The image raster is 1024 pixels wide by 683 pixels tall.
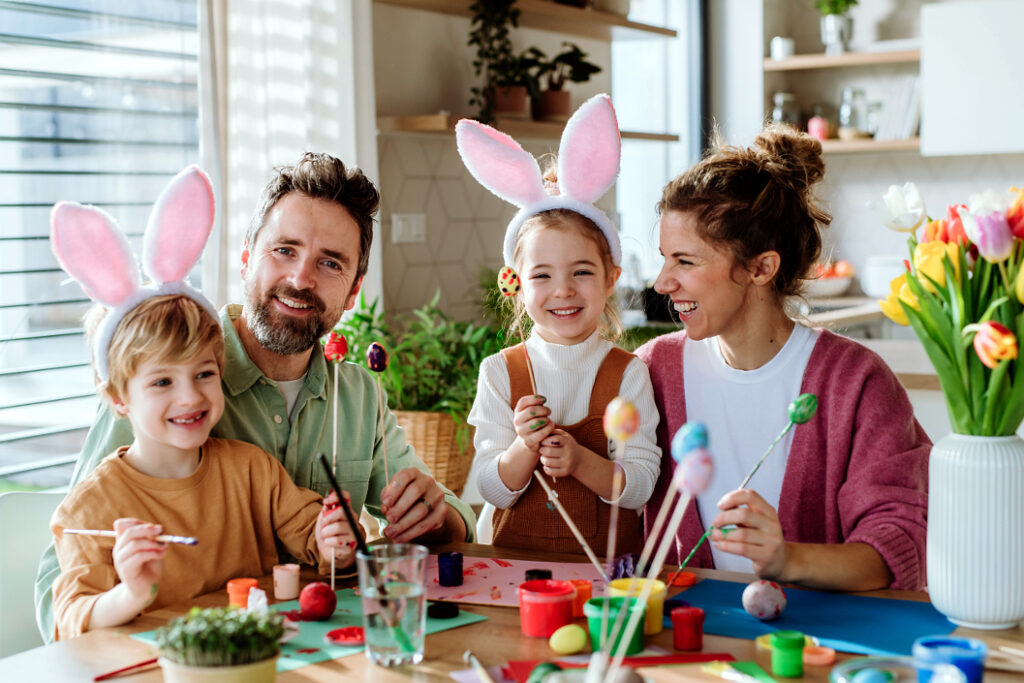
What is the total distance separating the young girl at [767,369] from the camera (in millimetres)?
1742

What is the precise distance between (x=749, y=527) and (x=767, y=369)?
47cm

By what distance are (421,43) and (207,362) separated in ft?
8.49

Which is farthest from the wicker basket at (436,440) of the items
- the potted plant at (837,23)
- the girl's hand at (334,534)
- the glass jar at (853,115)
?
the potted plant at (837,23)

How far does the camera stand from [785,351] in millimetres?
1889

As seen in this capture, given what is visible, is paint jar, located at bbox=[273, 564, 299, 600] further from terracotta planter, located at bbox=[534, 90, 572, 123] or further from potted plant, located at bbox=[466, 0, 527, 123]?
terracotta planter, located at bbox=[534, 90, 572, 123]

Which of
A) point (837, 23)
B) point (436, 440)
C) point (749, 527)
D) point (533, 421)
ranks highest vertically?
point (837, 23)

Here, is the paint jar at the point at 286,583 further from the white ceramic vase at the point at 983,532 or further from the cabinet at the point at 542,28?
A: the cabinet at the point at 542,28

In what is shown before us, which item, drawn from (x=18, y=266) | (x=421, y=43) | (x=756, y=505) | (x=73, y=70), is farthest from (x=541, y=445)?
(x=421, y=43)

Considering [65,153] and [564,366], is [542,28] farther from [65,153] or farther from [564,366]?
[564,366]

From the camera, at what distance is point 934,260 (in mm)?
1409

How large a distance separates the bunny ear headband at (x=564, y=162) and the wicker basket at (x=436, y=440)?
1.22 metres

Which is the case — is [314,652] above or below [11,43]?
below

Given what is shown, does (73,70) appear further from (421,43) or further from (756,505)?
(756,505)

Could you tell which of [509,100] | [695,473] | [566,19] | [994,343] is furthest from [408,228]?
[695,473]
